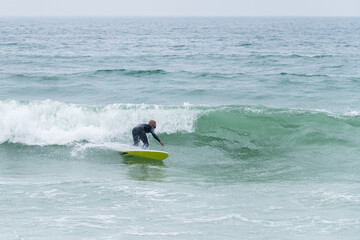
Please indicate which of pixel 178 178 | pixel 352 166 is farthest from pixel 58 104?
pixel 352 166

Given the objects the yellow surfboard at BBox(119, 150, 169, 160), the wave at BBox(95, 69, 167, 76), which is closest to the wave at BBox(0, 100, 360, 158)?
the yellow surfboard at BBox(119, 150, 169, 160)

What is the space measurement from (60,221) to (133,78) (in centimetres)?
2114

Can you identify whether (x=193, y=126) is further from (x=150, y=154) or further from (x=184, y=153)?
(x=150, y=154)

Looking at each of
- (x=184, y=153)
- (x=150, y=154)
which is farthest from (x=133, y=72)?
(x=150, y=154)

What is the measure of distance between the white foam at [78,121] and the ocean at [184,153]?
0.05m

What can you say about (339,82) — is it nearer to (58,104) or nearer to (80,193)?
(58,104)

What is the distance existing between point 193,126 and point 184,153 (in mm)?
2428

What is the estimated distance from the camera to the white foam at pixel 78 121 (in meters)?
16.6

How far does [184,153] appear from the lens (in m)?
15.3

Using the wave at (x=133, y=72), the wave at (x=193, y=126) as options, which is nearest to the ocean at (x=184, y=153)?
the wave at (x=193, y=126)

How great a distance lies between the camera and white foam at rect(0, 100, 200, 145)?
16.6 meters

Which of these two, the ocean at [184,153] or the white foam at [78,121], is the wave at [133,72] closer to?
the ocean at [184,153]

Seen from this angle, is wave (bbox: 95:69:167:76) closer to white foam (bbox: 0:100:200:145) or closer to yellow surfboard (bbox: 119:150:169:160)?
white foam (bbox: 0:100:200:145)

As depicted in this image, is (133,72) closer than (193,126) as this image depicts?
No
